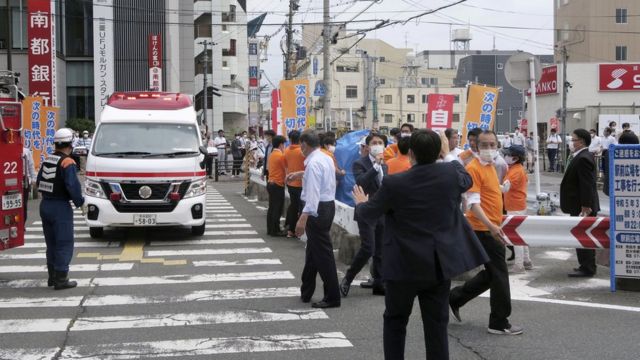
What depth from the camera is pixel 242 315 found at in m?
7.91

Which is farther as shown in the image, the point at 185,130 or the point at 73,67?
the point at 73,67

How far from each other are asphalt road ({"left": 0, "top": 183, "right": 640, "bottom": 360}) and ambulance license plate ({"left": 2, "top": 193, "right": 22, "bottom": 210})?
3.42 feet

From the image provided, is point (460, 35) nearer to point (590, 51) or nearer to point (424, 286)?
point (590, 51)

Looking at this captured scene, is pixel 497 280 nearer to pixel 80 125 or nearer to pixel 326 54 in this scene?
pixel 326 54

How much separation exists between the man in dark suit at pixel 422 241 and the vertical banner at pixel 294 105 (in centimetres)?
1750

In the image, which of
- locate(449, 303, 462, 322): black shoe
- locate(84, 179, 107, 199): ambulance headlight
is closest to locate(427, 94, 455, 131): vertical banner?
locate(84, 179, 107, 199): ambulance headlight

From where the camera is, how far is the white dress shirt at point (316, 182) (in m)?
8.00

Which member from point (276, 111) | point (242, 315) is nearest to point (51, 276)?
point (242, 315)

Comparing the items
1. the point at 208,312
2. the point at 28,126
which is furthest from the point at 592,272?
the point at 28,126

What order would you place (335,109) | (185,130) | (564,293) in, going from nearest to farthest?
1. (564,293)
2. (185,130)
3. (335,109)

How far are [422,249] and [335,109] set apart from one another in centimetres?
7918

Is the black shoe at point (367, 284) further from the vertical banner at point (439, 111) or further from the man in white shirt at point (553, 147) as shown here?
the man in white shirt at point (553, 147)

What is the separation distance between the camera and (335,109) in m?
83.6

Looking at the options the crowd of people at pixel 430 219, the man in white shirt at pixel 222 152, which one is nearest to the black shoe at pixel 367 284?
the crowd of people at pixel 430 219
